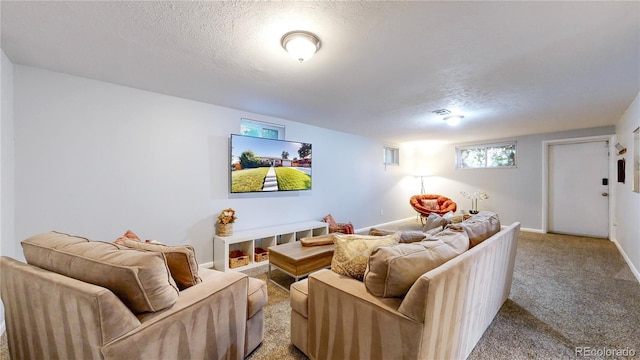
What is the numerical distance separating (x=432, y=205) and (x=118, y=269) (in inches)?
242

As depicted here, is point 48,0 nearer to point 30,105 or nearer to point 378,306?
point 30,105

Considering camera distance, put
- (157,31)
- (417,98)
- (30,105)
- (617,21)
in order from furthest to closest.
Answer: (417,98), (30,105), (157,31), (617,21)

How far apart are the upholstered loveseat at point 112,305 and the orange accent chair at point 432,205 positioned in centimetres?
530

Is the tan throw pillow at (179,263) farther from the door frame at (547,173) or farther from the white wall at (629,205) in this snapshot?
the door frame at (547,173)

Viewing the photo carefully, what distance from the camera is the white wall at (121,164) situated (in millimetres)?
2303

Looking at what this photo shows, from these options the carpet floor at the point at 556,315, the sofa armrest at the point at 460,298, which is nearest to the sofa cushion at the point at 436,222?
the sofa armrest at the point at 460,298

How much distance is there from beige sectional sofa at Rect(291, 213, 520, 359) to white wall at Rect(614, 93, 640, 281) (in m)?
2.76

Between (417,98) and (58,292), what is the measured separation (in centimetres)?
344

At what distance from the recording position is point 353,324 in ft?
4.45

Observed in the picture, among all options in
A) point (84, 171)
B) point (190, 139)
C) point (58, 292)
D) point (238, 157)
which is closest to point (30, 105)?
point (84, 171)

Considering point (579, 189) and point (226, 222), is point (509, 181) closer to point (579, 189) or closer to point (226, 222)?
point (579, 189)

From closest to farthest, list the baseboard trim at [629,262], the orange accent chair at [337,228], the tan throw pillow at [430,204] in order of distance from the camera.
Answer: the baseboard trim at [629,262]
the orange accent chair at [337,228]
the tan throw pillow at [430,204]

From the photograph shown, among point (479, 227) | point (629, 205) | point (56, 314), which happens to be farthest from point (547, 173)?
point (56, 314)

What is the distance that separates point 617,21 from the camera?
1582 millimetres
